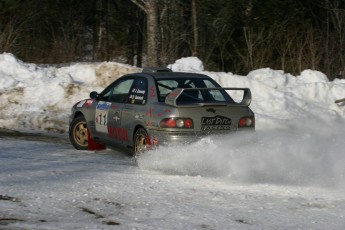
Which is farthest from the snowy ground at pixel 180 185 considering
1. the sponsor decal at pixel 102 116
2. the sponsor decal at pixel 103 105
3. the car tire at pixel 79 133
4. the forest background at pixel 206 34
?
the forest background at pixel 206 34

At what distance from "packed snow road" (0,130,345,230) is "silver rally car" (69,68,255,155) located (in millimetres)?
291

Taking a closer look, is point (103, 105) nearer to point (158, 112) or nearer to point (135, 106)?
point (135, 106)

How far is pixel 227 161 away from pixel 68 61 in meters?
15.9

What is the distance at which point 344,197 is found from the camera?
8.06m

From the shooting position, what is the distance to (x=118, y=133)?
→ 10820 mm

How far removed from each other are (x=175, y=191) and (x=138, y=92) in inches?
110

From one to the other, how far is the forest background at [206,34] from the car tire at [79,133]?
33.5ft

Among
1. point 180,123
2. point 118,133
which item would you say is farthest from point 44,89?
point 180,123

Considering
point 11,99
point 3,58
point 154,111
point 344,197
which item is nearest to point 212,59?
point 3,58

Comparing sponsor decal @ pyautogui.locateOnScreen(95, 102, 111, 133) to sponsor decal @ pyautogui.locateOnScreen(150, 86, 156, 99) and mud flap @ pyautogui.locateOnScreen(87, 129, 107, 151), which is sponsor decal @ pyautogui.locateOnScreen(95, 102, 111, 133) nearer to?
mud flap @ pyautogui.locateOnScreen(87, 129, 107, 151)

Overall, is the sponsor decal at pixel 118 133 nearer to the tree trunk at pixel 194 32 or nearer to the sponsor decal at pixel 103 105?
the sponsor decal at pixel 103 105

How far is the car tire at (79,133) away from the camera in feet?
39.6

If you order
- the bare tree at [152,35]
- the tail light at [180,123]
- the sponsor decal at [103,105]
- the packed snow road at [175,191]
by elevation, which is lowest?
the packed snow road at [175,191]

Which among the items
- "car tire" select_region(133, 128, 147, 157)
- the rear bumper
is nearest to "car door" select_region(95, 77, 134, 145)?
"car tire" select_region(133, 128, 147, 157)
